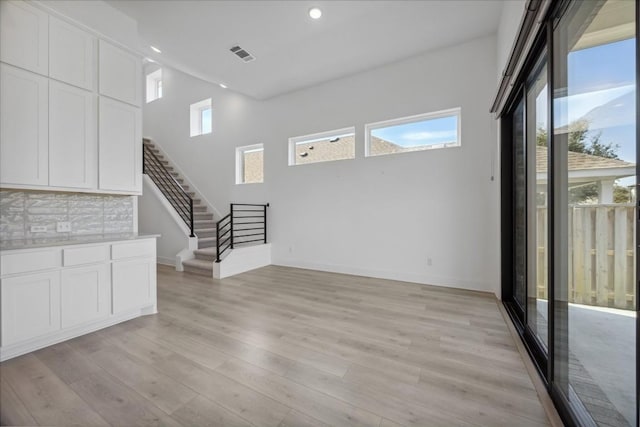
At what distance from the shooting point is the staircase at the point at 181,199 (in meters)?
5.43

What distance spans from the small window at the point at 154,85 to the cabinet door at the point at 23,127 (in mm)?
6553

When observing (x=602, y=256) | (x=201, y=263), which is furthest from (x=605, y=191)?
(x=201, y=263)

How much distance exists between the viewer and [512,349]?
6.52ft

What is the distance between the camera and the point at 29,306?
192cm

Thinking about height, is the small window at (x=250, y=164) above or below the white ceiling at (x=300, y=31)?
below

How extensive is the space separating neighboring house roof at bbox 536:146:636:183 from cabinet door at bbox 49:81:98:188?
3831 millimetres

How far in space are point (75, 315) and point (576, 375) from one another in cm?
360

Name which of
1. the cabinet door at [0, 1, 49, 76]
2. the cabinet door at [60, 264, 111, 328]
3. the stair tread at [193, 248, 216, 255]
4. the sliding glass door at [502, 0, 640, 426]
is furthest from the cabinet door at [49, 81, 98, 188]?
the sliding glass door at [502, 0, 640, 426]

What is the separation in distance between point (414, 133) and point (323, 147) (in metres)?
1.65

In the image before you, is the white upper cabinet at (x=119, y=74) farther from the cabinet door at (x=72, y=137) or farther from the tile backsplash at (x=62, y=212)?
the tile backsplash at (x=62, y=212)

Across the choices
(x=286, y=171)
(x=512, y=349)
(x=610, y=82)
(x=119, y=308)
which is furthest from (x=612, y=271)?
(x=286, y=171)

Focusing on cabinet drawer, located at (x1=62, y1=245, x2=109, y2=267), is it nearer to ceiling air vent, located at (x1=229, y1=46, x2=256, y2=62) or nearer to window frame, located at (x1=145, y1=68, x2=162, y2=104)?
ceiling air vent, located at (x1=229, y1=46, x2=256, y2=62)

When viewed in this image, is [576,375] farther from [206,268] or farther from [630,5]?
[206,268]

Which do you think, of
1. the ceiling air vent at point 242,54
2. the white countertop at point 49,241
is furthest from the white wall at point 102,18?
the white countertop at point 49,241
